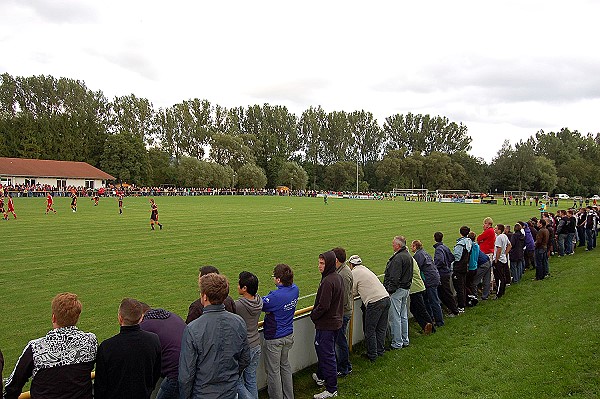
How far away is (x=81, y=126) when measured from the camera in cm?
7469

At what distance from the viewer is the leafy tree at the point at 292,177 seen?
292ft

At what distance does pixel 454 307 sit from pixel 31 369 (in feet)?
25.8

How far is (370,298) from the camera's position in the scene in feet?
22.2

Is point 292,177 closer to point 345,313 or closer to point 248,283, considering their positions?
point 345,313

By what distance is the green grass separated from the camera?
239 inches

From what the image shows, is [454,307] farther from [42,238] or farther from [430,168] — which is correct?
[430,168]

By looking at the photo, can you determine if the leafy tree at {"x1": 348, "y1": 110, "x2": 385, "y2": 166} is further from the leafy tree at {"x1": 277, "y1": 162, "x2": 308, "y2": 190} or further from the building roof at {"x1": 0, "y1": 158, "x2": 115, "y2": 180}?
the building roof at {"x1": 0, "y1": 158, "x2": 115, "y2": 180}

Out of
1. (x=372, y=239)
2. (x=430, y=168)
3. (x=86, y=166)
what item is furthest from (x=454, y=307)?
(x=430, y=168)

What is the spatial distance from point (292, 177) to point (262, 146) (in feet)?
37.0

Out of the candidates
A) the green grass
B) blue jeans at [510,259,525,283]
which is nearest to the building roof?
the green grass

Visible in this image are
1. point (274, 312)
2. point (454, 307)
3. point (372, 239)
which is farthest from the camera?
point (372, 239)

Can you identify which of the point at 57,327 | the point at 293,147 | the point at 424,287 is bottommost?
the point at 424,287

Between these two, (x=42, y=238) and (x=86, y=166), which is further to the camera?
(x=86, y=166)

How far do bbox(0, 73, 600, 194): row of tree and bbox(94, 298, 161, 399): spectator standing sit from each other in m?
73.0
